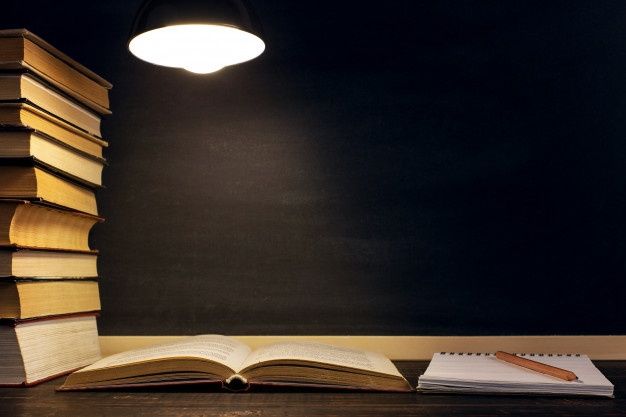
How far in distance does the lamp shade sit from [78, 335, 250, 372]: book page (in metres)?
0.63

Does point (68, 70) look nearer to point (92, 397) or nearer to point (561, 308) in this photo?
point (92, 397)

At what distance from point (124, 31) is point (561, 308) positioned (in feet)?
4.46

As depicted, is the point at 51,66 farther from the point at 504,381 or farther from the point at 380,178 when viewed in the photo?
the point at 504,381

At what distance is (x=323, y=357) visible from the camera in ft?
4.75

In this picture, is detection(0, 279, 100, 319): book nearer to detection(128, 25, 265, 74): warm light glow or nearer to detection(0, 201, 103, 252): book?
detection(0, 201, 103, 252): book

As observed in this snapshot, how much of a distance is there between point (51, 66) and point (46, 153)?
Answer: 7.6 inches

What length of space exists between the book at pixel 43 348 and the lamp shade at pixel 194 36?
0.63m

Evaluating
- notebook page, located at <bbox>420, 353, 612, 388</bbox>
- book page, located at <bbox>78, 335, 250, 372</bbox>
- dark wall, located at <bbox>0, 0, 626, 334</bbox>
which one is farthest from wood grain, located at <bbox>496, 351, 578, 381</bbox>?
book page, located at <bbox>78, 335, 250, 372</bbox>

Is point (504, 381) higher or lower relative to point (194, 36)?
lower

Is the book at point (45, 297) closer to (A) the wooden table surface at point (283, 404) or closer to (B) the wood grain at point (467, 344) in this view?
(A) the wooden table surface at point (283, 404)

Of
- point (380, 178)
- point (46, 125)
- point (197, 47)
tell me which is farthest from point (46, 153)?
point (380, 178)

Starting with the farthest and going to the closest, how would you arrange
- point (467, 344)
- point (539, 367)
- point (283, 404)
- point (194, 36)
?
point (467, 344) → point (194, 36) → point (539, 367) → point (283, 404)

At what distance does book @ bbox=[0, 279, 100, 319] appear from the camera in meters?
1.48

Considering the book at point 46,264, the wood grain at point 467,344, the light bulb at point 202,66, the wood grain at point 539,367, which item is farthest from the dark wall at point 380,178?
the wood grain at point 539,367
